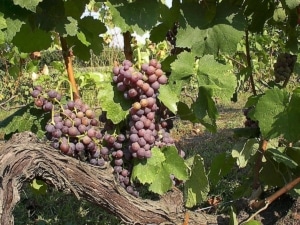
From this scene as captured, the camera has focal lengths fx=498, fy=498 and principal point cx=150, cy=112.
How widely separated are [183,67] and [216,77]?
0.11 meters

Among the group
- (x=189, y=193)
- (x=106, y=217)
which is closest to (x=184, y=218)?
(x=189, y=193)

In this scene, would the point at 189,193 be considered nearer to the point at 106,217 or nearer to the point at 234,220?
the point at 234,220

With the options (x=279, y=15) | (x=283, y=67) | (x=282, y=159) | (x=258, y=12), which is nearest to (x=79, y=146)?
(x=282, y=159)

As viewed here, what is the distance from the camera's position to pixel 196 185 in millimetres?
1775

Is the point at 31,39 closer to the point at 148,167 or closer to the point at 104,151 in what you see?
the point at 104,151

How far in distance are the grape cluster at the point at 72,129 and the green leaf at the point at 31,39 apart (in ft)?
0.89

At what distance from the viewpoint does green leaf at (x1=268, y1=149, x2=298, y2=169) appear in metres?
1.83

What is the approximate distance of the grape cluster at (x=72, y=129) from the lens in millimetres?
1623

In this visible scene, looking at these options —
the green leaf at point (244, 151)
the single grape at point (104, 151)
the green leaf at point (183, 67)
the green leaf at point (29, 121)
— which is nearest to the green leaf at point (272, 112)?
the green leaf at point (244, 151)

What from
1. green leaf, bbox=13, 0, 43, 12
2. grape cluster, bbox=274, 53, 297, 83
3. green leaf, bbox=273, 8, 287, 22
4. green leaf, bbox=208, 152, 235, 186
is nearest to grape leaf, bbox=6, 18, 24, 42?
green leaf, bbox=13, 0, 43, 12

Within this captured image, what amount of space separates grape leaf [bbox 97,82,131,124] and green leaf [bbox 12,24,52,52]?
44 centimetres

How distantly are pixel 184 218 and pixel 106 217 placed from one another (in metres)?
1.47

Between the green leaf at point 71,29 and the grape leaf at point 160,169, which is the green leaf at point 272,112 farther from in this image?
the green leaf at point 71,29

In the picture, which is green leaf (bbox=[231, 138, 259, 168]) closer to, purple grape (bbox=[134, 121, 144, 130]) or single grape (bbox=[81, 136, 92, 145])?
purple grape (bbox=[134, 121, 144, 130])
